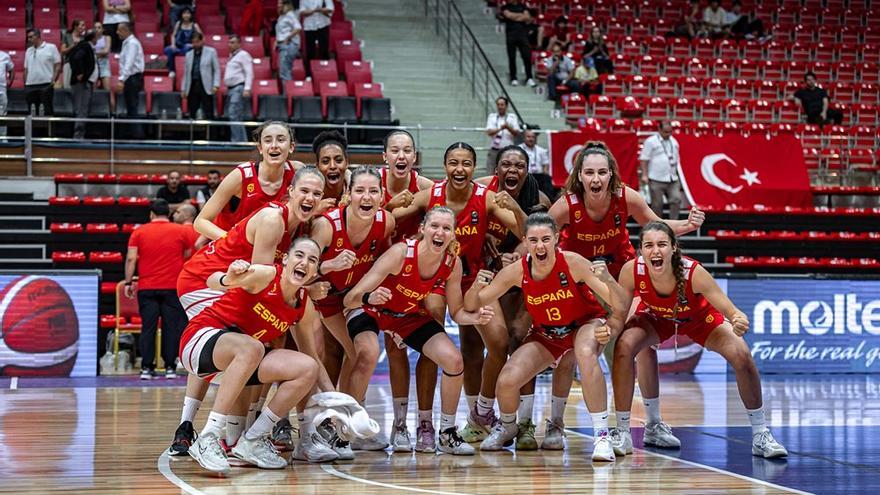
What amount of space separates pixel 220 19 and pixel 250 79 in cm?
333

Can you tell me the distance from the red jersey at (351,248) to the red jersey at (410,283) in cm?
21

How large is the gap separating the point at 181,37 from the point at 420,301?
11.3 meters

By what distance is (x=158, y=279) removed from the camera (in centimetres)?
1220

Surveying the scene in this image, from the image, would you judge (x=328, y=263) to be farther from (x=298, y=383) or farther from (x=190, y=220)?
(x=190, y=220)

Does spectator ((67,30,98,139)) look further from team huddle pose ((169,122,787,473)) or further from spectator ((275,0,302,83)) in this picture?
team huddle pose ((169,122,787,473))

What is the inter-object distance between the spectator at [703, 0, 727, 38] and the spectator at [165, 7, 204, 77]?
10621 millimetres

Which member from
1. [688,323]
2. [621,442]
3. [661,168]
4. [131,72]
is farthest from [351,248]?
[131,72]

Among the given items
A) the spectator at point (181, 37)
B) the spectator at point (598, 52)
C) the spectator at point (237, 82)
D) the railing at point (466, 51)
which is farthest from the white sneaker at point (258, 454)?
the spectator at point (598, 52)

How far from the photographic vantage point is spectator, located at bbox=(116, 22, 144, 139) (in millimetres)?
15773

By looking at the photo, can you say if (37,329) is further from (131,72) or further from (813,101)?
(813,101)

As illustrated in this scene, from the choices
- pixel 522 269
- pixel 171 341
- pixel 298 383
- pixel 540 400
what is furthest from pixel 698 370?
pixel 298 383

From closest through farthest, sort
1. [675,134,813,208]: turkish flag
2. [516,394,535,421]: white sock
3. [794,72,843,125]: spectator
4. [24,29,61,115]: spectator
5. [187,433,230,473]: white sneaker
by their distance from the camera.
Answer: [187,433,230,473]: white sneaker → [516,394,535,421]: white sock → [24,29,61,115]: spectator → [675,134,813,208]: turkish flag → [794,72,843,125]: spectator

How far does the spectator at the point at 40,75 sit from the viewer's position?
51.3ft

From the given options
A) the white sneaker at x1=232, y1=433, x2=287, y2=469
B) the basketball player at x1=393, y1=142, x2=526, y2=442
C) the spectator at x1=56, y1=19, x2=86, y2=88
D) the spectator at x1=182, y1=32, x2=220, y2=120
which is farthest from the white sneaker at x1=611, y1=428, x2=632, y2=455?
the spectator at x1=56, y1=19, x2=86, y2=88
